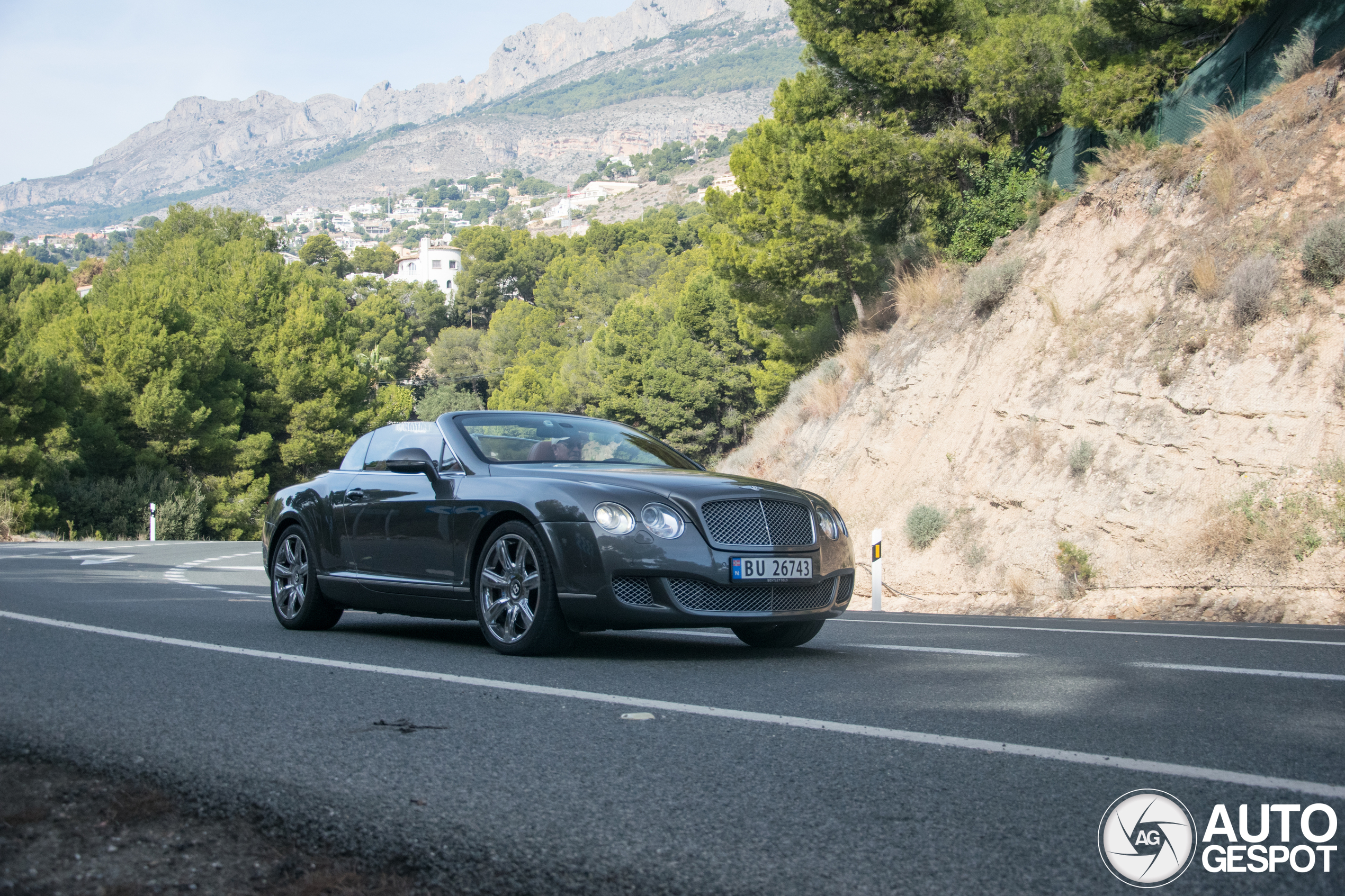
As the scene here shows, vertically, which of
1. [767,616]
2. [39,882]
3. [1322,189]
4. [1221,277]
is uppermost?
[1322,189]

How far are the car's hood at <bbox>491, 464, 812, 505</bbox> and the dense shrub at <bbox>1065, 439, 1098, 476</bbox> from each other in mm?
9530

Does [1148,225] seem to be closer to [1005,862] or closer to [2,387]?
[1005,862]

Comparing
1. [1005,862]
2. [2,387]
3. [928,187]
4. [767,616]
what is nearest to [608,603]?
[767,616]

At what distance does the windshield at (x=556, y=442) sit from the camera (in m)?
7.55

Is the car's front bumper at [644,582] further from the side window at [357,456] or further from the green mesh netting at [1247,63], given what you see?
the green mesh netting at [1247,63]

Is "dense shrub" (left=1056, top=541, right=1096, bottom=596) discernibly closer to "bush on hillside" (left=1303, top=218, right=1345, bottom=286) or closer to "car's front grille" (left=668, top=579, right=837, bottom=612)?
"bush on hillside" (left=1303, top=218, right=1345, bottom=286)

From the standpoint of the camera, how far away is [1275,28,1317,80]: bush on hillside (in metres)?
16.8

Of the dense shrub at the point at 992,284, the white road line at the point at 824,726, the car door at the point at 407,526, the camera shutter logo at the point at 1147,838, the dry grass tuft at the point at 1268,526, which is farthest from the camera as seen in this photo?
the dense shrub at the point at 992,284

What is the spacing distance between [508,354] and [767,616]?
8963 centimetres

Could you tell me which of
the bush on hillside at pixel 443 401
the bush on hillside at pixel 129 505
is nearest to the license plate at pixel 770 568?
the bush on hillside at pixel 129 505

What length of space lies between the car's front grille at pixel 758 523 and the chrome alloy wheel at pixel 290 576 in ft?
11.2

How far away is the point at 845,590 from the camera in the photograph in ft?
23.3

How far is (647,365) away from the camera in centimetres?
5578

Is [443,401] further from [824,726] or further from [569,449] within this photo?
[824,726]
